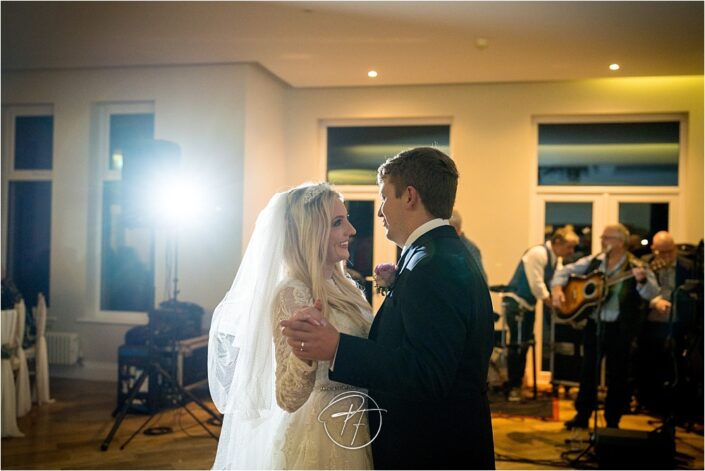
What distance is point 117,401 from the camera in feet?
20.8

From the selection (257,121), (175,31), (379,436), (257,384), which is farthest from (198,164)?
(379,436)

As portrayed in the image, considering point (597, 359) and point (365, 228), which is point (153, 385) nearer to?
point (365, 228)

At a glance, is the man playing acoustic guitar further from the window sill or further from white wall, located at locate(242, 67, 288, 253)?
the window sill

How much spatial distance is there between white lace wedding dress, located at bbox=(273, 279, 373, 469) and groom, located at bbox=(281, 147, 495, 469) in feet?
0.46

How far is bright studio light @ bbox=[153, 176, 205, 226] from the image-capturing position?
6250 millimetres

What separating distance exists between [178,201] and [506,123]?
374 cm

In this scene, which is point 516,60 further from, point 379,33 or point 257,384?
point 257,384

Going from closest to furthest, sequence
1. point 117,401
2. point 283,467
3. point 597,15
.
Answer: point 283,467 → point 597,15 → point 117,401

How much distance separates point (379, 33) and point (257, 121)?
2047 millimetres

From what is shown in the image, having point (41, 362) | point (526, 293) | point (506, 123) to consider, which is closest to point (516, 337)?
point (526, 293)

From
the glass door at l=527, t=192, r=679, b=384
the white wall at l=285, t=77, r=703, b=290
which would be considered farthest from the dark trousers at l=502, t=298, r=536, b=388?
the white wall at l=285, t=77, r=703, b=290

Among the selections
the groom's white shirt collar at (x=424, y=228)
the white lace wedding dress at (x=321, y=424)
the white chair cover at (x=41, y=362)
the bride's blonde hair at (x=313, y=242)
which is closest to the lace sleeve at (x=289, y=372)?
the white lace wedding dress at (x=321, y=424)

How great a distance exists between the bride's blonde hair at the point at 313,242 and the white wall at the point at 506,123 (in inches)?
230

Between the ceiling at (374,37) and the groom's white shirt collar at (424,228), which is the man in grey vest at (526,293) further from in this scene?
the groom's white shirt collar at (424,228)
